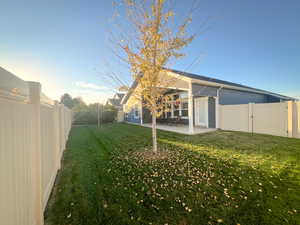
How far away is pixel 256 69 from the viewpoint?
1174cm

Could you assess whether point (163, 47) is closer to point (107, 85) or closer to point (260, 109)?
point (107, 85)

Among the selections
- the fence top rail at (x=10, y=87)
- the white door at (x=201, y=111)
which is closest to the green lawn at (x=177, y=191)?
the fence top rail at (x=10, y=87)

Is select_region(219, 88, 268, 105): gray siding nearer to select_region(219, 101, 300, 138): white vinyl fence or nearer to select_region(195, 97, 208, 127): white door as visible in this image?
select_region(219, 101, 300, 138): white vinyl fence

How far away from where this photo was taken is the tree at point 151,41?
12.3ft

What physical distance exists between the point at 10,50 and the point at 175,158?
7.19m

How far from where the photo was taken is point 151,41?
3895 mm

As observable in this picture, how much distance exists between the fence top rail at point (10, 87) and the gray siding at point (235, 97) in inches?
433

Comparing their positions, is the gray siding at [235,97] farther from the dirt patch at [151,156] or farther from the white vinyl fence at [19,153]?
the white vinyl fence at [19,153]

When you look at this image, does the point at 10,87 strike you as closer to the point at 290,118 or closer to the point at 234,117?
the point at 290,118

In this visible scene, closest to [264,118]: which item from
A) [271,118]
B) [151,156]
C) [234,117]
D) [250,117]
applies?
[271,118]

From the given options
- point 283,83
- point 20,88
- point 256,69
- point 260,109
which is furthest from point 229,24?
point 283,83

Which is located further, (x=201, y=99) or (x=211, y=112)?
(x=201, y=99)

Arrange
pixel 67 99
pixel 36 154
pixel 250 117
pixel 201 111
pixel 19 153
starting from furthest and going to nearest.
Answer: pixel 67 99 < pixel 201 111 < pixel 250 117 < pixel 36 154 < pixel 19 153

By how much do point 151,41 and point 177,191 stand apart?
3899mm
